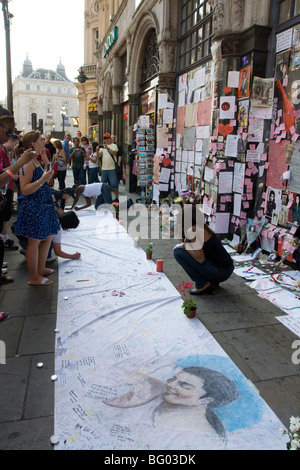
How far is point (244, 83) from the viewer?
5.55 metres

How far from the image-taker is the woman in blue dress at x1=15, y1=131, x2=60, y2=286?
13.4ft

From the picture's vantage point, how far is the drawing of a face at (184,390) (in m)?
2.49

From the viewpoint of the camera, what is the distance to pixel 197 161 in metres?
7.89

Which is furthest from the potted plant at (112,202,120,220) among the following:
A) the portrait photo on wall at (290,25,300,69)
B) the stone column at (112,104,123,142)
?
the stone column at (112,104,123,142)

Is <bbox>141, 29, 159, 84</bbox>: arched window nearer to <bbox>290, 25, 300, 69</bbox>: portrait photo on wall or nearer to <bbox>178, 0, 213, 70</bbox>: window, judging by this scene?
<bbox>178, 0, 213, 70</bbox>: window

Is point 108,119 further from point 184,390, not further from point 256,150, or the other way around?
point 184,390

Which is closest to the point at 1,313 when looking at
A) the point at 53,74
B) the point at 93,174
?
the point at 93,174

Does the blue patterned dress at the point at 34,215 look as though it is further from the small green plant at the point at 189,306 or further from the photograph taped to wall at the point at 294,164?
the photograph taped to wall at the point at 294,164

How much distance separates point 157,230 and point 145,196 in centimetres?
332

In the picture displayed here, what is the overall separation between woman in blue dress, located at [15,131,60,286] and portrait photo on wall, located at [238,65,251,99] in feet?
10.7

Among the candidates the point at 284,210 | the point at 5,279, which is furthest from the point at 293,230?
the point at 5,279

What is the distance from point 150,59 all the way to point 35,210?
27.7 feet

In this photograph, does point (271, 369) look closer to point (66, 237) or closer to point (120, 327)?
point (120, 327)
